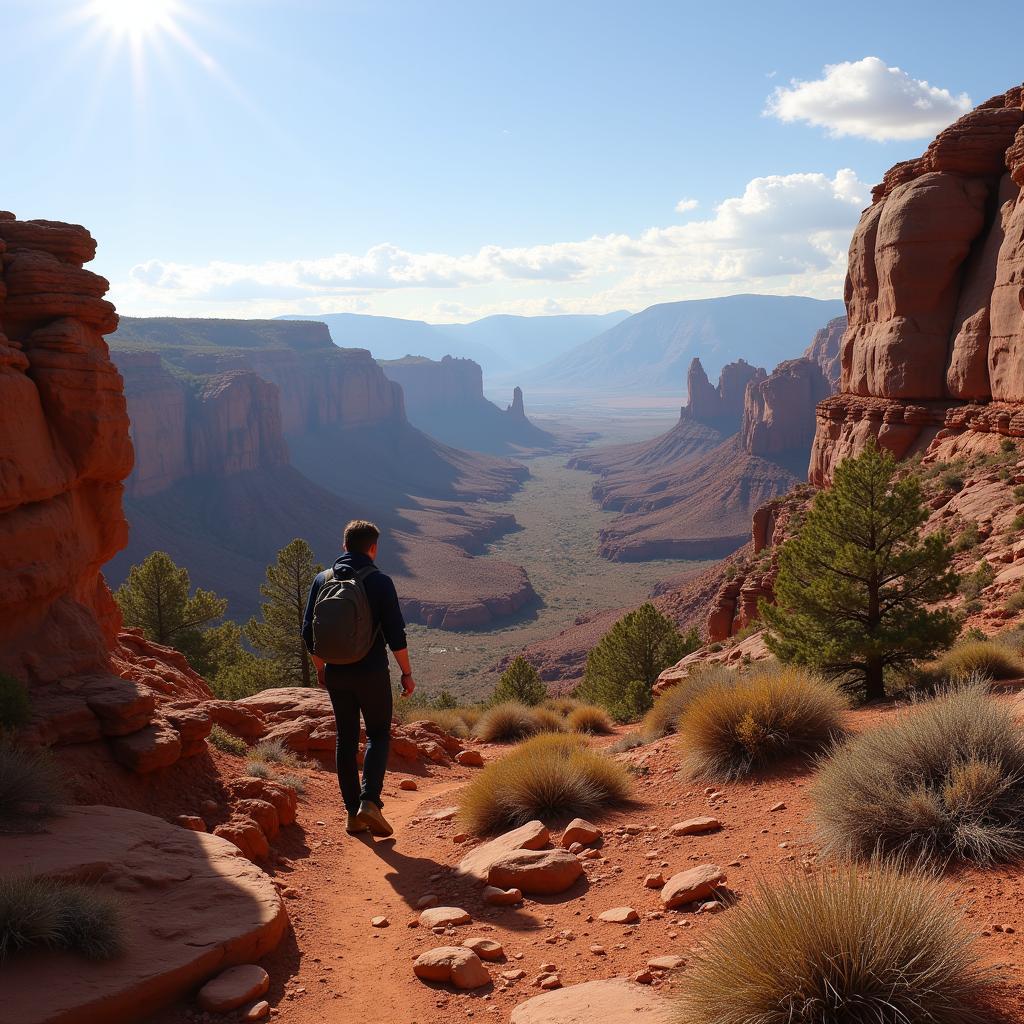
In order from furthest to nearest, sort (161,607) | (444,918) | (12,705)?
(161,607) < (12,705) < (444,918)

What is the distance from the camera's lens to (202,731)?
849 centimetres

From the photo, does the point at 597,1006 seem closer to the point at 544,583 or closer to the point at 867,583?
the point at 867,583

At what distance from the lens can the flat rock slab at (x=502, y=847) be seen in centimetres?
632

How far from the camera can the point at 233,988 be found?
435 centimetres

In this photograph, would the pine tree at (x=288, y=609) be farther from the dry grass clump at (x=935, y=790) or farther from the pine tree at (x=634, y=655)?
the dry grass clump at (x=935, y=790)

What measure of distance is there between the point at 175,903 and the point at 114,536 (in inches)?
315

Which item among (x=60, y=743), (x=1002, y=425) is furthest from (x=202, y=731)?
(x=1002, y=425)

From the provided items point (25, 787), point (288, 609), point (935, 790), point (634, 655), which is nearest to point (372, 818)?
point (25, 787)

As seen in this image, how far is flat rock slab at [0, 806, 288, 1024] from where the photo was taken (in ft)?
12.8

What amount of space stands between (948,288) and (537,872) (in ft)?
95.4

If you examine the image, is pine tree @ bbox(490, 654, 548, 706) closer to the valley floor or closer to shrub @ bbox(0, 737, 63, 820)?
shrub @ bbox(0, 737, 63, 820)

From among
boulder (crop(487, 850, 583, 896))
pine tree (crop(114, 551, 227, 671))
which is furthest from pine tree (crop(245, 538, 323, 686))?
boulder (crop(487, 850, 583, 896))

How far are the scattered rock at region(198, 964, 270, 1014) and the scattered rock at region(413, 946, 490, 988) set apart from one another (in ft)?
2.87

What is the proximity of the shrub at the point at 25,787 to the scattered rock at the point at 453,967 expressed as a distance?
2980 mm
